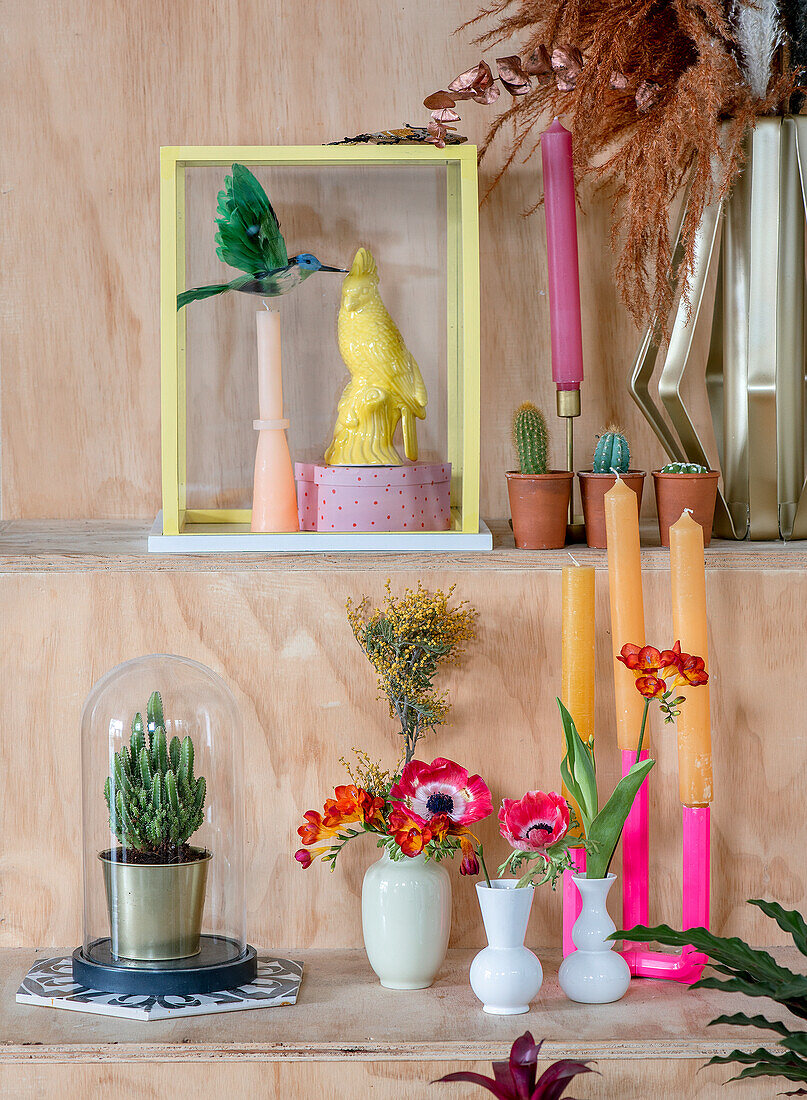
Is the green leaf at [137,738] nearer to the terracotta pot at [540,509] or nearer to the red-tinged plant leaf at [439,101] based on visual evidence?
the terracotta pot at [540,509]

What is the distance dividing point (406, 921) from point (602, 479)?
0.40 m

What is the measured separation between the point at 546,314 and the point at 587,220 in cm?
10

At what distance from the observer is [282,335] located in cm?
107

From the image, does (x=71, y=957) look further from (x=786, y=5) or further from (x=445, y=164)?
(x=786, y=5)

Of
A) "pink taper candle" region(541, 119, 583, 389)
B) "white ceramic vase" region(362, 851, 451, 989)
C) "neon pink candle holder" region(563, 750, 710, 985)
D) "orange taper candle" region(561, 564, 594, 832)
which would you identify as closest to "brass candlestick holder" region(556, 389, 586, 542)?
"pink taper candle" region(541, 119, 583, 389)

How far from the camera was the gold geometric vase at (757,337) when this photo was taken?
3.27 feet

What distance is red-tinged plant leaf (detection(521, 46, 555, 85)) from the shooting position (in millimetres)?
932

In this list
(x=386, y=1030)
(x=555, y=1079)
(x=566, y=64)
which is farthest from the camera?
(x=566, y=64)

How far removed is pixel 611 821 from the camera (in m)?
0.88

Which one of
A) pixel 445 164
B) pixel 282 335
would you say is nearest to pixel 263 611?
pixel 282 335

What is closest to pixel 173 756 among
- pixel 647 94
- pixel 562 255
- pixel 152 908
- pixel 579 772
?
pixel 152 908

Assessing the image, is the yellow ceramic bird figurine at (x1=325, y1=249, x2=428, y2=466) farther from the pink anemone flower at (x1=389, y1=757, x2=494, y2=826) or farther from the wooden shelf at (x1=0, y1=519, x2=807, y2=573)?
the pink anemone flower at (x1=389, y1=757, x2=494, y2=826)

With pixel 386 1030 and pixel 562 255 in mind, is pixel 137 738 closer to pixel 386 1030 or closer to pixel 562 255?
pixel 386 1030

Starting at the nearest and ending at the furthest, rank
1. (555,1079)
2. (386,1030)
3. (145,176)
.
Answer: (555,1079) → (386,1030) → (145,176)
